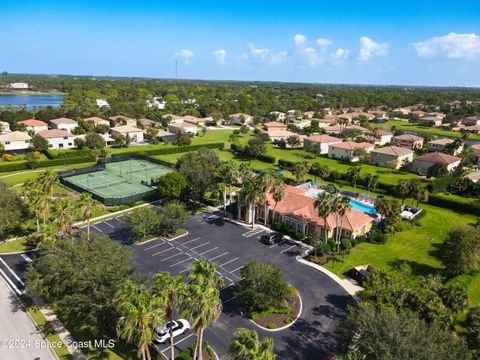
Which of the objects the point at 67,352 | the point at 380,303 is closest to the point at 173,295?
the point at 67,352

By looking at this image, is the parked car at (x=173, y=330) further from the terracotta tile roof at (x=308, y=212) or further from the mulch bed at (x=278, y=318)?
the terracotta tile roof at (x=308, y=212)

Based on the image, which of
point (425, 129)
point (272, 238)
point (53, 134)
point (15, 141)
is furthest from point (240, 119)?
point (272, 238)

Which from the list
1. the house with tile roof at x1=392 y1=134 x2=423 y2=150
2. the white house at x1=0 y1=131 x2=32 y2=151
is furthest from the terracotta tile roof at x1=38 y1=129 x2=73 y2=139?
the house with tile roof at x1=392 y1=134 x2=423 y2=150

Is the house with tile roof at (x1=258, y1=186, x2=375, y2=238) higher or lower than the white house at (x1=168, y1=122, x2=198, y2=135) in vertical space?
lower

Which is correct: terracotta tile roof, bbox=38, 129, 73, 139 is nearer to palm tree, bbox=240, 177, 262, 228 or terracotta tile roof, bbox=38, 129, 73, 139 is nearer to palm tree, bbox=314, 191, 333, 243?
palm tree, bbox=240, 177, 262, 228

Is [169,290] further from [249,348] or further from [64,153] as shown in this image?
[64,153]

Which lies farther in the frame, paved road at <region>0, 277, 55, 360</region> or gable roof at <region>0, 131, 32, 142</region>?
gable roof at <region>0, 131, 32, 142</region>
